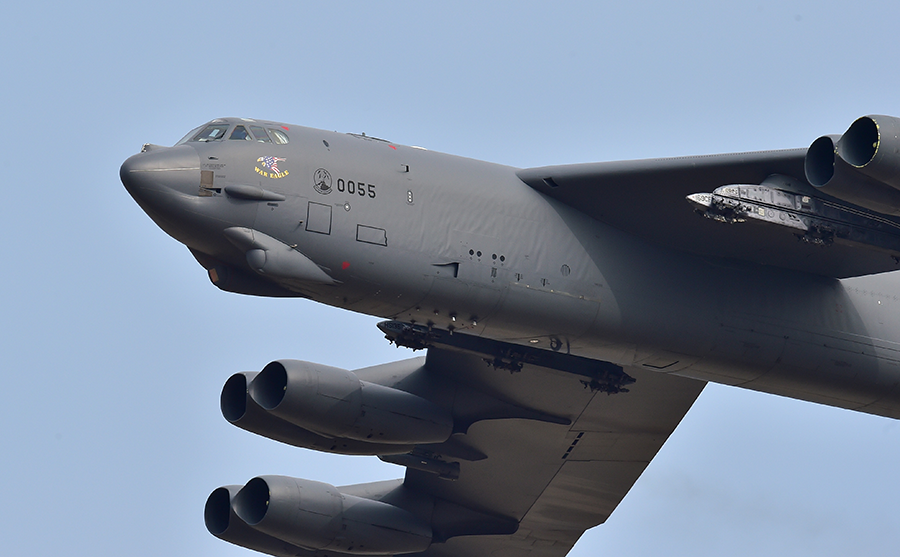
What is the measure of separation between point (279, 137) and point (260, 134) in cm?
26

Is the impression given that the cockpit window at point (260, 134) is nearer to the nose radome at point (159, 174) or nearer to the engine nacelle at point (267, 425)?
the nose radome at point (159, 174)

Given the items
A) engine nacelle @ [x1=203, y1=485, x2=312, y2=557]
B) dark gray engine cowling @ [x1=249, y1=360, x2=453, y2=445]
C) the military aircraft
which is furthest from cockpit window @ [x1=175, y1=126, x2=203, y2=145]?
engine nacelle @ [x1=203, y1=485, x2=312, y2=557]

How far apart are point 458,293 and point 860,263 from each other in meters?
6.55

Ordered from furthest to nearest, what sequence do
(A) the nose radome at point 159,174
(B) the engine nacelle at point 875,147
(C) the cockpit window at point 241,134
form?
(C) the cockpit window at point 241,134 → (A) the nose radome at point 159,174 → (B) the engine nacelle at point 875,147

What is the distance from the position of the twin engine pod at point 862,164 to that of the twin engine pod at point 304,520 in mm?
10989

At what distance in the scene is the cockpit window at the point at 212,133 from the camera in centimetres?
1691

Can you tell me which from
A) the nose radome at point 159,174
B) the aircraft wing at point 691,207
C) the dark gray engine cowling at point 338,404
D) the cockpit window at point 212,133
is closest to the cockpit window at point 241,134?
the cockpit window at point 212,133

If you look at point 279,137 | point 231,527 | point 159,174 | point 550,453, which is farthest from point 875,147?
point 231,527

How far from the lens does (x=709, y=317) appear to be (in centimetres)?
1877

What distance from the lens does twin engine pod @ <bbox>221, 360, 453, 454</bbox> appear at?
2003cm

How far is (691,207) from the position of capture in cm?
1800

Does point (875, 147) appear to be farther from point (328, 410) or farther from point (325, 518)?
point (325, 518)

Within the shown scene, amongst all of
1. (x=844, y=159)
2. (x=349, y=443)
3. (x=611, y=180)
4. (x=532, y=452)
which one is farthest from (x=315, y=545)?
(x=844, y=159)

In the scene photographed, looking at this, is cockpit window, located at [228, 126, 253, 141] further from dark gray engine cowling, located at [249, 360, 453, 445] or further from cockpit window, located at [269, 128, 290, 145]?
dark gray engine cowling, located at [249, 360, 453, 445]
